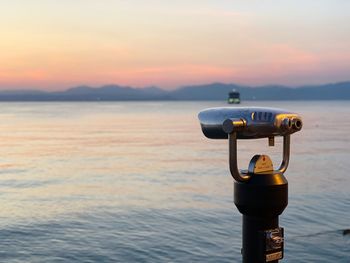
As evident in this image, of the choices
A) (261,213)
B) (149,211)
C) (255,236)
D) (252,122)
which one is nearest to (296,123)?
(252,122)

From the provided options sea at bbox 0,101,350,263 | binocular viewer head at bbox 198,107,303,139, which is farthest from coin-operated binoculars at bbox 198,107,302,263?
sea at bbox 0,101,350,263

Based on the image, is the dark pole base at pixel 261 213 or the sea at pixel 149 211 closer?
the dark pole base at pixel 261 213

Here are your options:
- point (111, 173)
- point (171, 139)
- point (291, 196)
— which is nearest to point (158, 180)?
point (111, 173)

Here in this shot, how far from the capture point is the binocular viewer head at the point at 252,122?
8.61ft

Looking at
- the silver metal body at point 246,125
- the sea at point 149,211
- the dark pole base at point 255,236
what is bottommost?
the sea at point 149,211

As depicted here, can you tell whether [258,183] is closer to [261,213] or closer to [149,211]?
[261,213]

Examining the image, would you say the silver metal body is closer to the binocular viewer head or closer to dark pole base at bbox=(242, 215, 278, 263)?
the binocular viewer head

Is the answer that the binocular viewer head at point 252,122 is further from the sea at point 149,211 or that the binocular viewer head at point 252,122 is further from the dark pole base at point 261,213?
the sea at point 149,211

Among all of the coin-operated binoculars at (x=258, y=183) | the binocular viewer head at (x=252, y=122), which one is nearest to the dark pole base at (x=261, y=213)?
the coin-operated binoculars at (x=258, y=183)

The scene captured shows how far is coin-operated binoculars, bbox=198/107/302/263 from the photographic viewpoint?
261cm

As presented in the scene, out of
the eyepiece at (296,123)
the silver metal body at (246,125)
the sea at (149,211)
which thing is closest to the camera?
the silver metal body at (246,125)

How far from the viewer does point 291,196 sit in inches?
759

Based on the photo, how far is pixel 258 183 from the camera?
2623 millimetres

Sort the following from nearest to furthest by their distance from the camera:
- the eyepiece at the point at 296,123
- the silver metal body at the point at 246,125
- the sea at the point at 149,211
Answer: the silver metal body at the point at 246,125, the eyepiece at the point at 296,123, the sea at the point at 149,211
